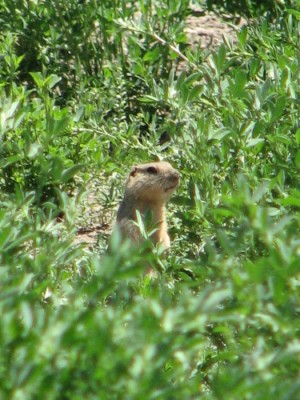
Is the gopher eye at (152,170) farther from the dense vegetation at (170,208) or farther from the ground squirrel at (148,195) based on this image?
the dense vegetation at (170,208)

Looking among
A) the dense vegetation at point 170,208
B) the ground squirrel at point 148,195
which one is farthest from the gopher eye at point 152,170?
the dense vegetation at point 170,208

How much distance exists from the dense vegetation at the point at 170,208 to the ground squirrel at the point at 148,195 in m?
0.08

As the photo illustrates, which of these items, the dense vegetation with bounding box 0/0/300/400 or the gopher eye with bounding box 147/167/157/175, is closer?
the dense vegetation with bounding box 0/0/300/400

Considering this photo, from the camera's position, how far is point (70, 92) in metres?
7.32

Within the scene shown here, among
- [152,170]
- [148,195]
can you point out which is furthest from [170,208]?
[152,170]

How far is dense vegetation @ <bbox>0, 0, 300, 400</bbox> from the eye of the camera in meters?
2.59

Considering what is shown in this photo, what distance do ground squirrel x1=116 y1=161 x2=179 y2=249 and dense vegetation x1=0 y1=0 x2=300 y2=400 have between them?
8 cm

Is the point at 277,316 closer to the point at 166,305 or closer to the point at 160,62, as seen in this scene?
the point at 166,305

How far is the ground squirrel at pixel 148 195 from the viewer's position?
5.82 m

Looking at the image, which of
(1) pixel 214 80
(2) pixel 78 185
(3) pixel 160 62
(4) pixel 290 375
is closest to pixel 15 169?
(2) pixel 78 185

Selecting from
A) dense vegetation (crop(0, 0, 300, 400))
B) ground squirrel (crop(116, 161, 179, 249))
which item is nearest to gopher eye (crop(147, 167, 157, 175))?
ground squirrel (crop(116, 161, 179, 249))

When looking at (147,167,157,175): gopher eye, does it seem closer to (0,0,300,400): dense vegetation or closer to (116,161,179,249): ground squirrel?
(116,161,179,249): ground squirrel

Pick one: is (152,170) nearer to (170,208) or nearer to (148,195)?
(148,195)

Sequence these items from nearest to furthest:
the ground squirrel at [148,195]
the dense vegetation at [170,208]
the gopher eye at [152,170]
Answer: the dense vegetation at [170,208] → the ground squirrel at [148,195] → the gopher eye at [152,170]
